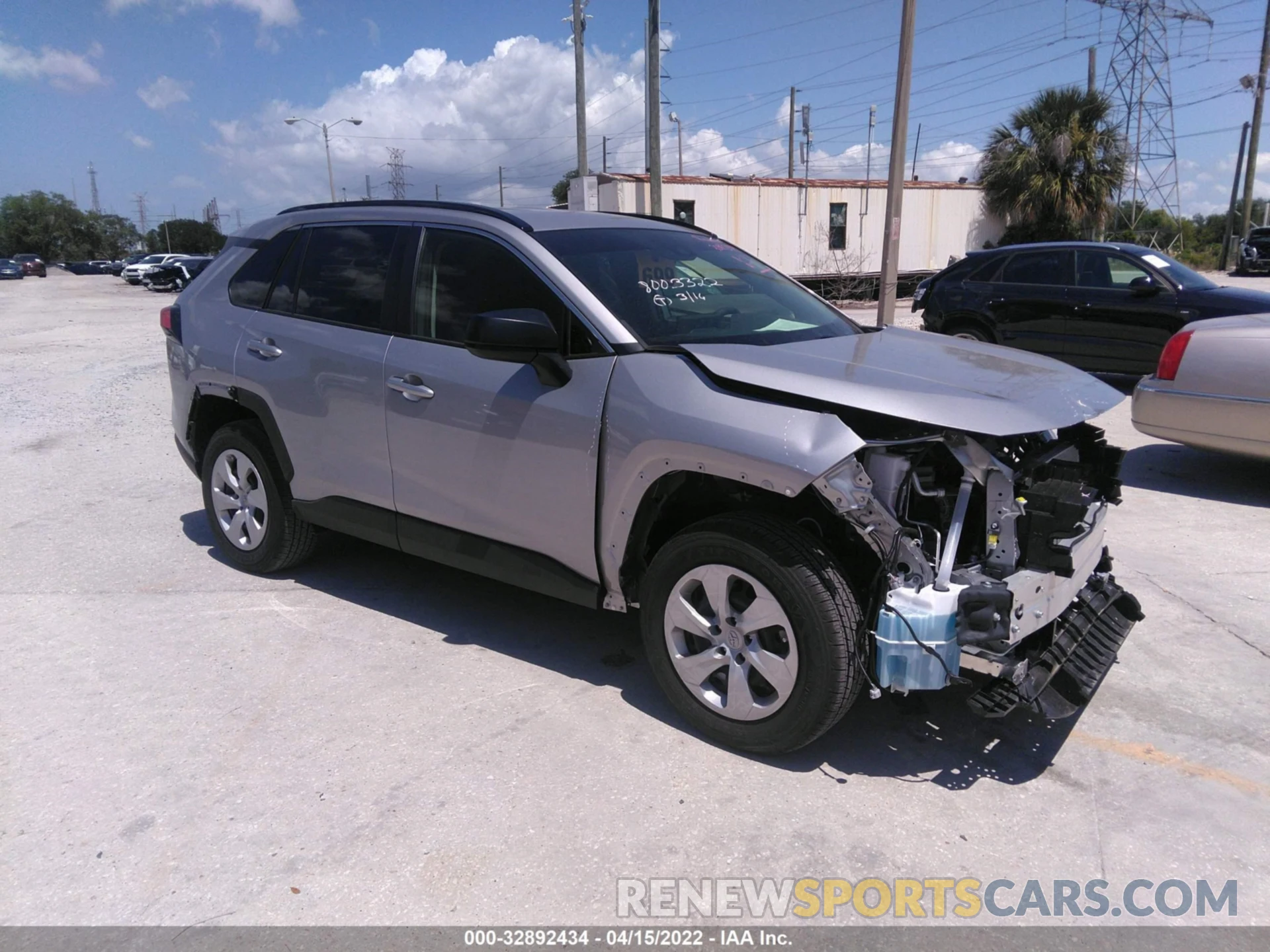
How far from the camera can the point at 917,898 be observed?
261cm

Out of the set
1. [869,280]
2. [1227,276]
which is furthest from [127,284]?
[1227,276]

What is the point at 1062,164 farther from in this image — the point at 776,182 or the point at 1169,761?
the point at 1169,761

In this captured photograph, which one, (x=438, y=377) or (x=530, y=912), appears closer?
(x=530, y=912)

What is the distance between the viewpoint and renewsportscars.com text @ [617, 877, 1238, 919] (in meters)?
2.55

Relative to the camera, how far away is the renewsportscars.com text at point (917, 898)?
100 inches

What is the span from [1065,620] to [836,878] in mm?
1339

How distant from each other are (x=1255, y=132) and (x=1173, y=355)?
130 feet

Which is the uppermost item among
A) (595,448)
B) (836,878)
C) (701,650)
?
(595,448)

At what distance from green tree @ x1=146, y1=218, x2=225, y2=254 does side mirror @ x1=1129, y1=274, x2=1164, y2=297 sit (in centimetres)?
9918

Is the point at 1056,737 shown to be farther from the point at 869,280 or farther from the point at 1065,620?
the point at 869,280

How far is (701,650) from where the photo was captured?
3.36 m

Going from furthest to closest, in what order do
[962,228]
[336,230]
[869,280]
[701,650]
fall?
[962,228] → [869,280] → [336,230] → [701,650]

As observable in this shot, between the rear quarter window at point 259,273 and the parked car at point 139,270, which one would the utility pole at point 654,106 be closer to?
the rear quarter window at point 259,273
